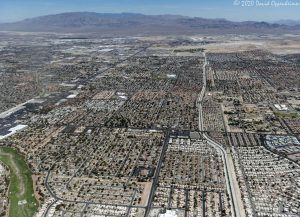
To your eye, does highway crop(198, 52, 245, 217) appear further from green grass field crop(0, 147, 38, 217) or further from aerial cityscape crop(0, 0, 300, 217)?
green grass field crop(0, 147, 38, 217)

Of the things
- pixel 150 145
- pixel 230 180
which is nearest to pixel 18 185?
pixel 150 145

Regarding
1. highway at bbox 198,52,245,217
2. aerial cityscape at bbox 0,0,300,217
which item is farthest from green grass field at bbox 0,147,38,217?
highway at bbox 198,52,245,217

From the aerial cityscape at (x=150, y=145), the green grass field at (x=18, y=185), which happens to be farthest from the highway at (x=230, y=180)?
the green grass field at (x=18, y=185)

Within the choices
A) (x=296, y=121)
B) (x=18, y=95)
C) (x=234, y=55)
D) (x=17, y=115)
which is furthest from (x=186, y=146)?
(x=234, y=55)

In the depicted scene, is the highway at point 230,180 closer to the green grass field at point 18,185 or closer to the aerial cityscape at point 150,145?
the aerial cityscape at point 150,145

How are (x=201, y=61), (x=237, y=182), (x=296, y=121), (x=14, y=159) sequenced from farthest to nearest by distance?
(x=201, y=61)
(x=296, y=121)
(x=14, y=159)
(x=237, y=182)

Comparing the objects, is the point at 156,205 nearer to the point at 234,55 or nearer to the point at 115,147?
the point at 115,147

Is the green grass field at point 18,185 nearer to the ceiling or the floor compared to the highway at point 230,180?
nearer to the floor

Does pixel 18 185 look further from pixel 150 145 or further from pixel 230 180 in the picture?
pixel 230 180
